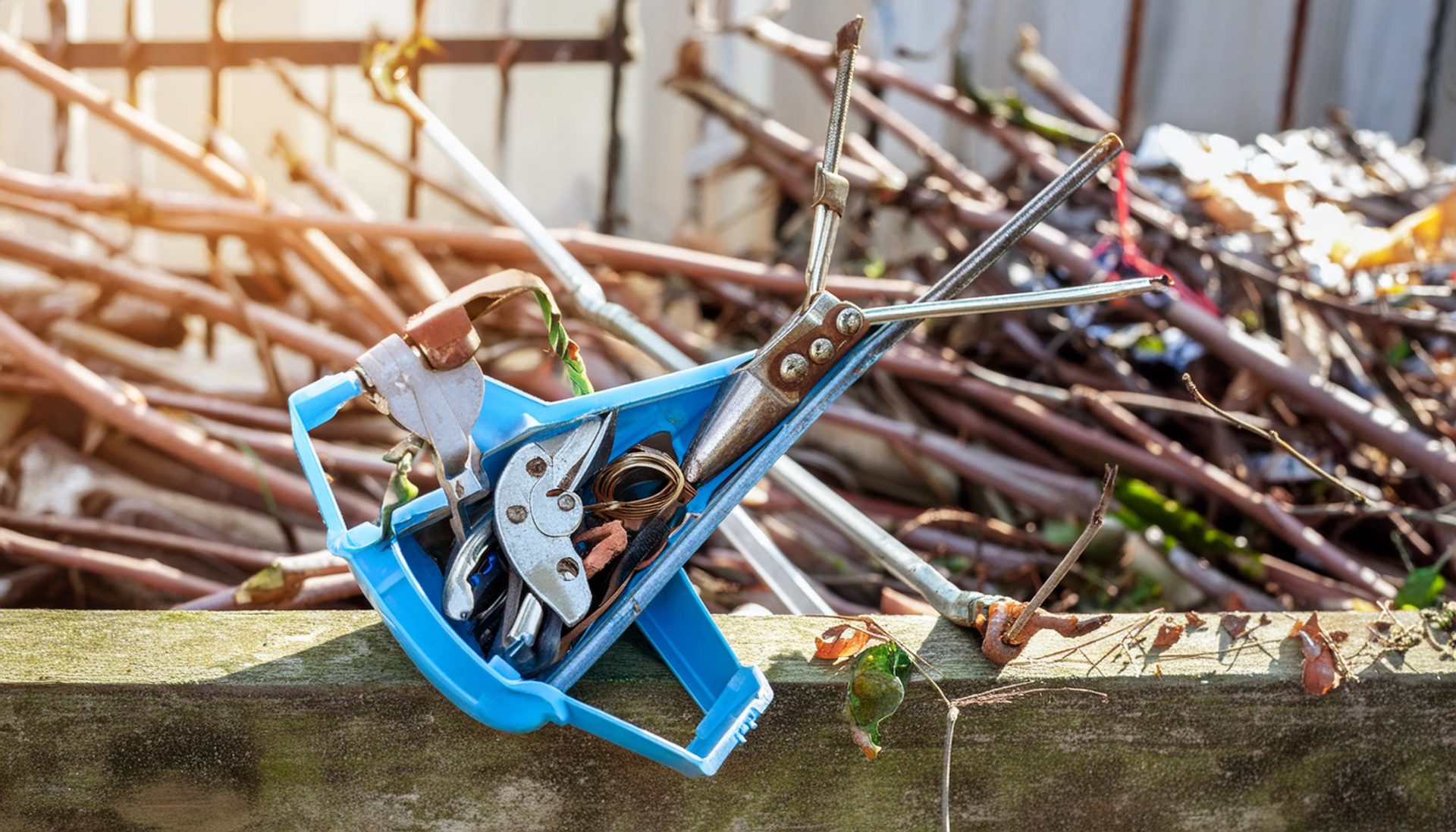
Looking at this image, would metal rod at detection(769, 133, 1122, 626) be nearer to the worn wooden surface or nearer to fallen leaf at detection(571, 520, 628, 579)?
the worn wooden surface

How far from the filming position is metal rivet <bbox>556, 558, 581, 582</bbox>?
109cm

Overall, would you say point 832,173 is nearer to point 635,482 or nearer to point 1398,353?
point 635,482

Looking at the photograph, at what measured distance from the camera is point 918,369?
253 centimetres

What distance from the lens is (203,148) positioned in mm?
2861

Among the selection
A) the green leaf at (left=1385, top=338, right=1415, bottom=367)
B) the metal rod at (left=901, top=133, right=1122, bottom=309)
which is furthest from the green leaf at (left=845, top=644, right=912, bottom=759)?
the green leaf at (left=1385, top=338, right=1415, bottom=367)

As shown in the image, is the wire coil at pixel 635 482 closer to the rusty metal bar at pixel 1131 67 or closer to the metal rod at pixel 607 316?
the metal rod at pixel 607 316

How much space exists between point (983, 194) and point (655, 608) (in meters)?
2.12

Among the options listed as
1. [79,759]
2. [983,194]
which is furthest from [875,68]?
A: [79,759]

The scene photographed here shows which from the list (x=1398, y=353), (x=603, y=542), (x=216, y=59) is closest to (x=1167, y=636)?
(x=603, y=542)

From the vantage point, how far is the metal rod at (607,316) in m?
1.49

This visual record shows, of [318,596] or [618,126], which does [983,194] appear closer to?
[618,126]

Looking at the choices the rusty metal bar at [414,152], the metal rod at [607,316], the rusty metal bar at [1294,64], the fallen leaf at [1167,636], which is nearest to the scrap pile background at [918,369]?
the rusty metal bar at [414,152]

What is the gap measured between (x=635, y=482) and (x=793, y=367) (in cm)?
19

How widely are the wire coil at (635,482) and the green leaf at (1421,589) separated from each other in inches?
51.2
